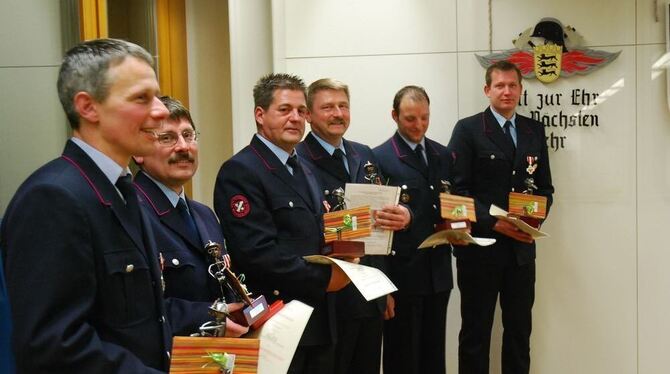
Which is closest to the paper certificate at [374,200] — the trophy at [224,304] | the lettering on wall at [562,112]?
the trophy at [224,304]

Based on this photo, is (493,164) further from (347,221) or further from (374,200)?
(347,221)

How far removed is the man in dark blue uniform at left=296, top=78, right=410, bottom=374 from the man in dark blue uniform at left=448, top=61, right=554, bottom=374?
29.9 inches

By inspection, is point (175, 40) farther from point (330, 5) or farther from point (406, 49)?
point (406, 49)

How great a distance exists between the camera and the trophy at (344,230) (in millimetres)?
2520

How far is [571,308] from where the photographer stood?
164 inches

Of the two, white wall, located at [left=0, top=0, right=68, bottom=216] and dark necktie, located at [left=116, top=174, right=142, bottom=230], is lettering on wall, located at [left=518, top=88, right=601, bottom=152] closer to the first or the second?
white wall, located at [left=0, top=0, right=68, bottom=216]

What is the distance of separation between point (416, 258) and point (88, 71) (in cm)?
225

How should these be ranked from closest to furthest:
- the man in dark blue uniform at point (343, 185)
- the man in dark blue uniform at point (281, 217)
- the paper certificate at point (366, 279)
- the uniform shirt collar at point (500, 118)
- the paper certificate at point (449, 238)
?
1. the paper certificate at point (366, 279)
2. the man in dark blue uniform at point (281, 217)
3. the man in dark blue uniform at point (343, 185)
4. the paper certificate at point (449, 238)
5. the uniform shirt collar at point (500, 118)

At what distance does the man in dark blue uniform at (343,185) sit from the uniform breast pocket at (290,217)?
32 centimetres

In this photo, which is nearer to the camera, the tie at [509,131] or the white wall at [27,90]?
the white wall at [27,90]

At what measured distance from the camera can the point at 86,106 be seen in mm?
1428

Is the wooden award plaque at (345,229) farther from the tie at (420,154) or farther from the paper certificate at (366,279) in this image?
the tie at (420,154)

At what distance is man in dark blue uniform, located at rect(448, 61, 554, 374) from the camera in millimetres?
3684

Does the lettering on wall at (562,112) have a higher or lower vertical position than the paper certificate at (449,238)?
higher
